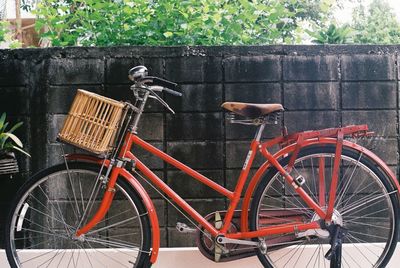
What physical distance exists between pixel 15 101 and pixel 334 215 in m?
2.80

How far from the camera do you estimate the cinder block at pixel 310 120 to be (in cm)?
388

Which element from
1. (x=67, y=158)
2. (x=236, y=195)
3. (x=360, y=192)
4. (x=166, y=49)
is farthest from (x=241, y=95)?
(x=67, y=158)

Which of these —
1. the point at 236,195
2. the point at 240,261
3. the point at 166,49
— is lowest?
the point at 240,261

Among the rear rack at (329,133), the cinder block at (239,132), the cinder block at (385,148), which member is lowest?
the cinder block at (385,148)

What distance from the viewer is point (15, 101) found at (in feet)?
12.9

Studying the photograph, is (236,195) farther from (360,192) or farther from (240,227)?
(360,192)

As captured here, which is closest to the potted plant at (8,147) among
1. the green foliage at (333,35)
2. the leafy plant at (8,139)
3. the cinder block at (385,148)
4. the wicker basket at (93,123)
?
the leafy plant at (8,139)

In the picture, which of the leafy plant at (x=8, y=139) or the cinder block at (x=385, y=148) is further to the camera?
the cinder block at (x=385, y=148)

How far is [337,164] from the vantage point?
9.74ft

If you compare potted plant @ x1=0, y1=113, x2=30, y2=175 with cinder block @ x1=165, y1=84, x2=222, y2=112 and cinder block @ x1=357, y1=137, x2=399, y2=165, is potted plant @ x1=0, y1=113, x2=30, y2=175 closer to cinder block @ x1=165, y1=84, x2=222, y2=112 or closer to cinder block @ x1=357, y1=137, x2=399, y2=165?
cinder block @ x1=165, y1=84, x2=222, y2=112

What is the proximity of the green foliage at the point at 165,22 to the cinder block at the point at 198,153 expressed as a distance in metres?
0.96

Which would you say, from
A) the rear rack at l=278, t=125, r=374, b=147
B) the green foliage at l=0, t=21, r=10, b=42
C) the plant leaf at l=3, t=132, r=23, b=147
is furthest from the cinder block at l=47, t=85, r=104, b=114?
the rear rack at l=278, t=125, r=374, b=147

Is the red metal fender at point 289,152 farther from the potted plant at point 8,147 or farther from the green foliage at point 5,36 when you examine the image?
the green foliage at point 5,36

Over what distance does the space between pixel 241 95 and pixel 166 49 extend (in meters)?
0.76
